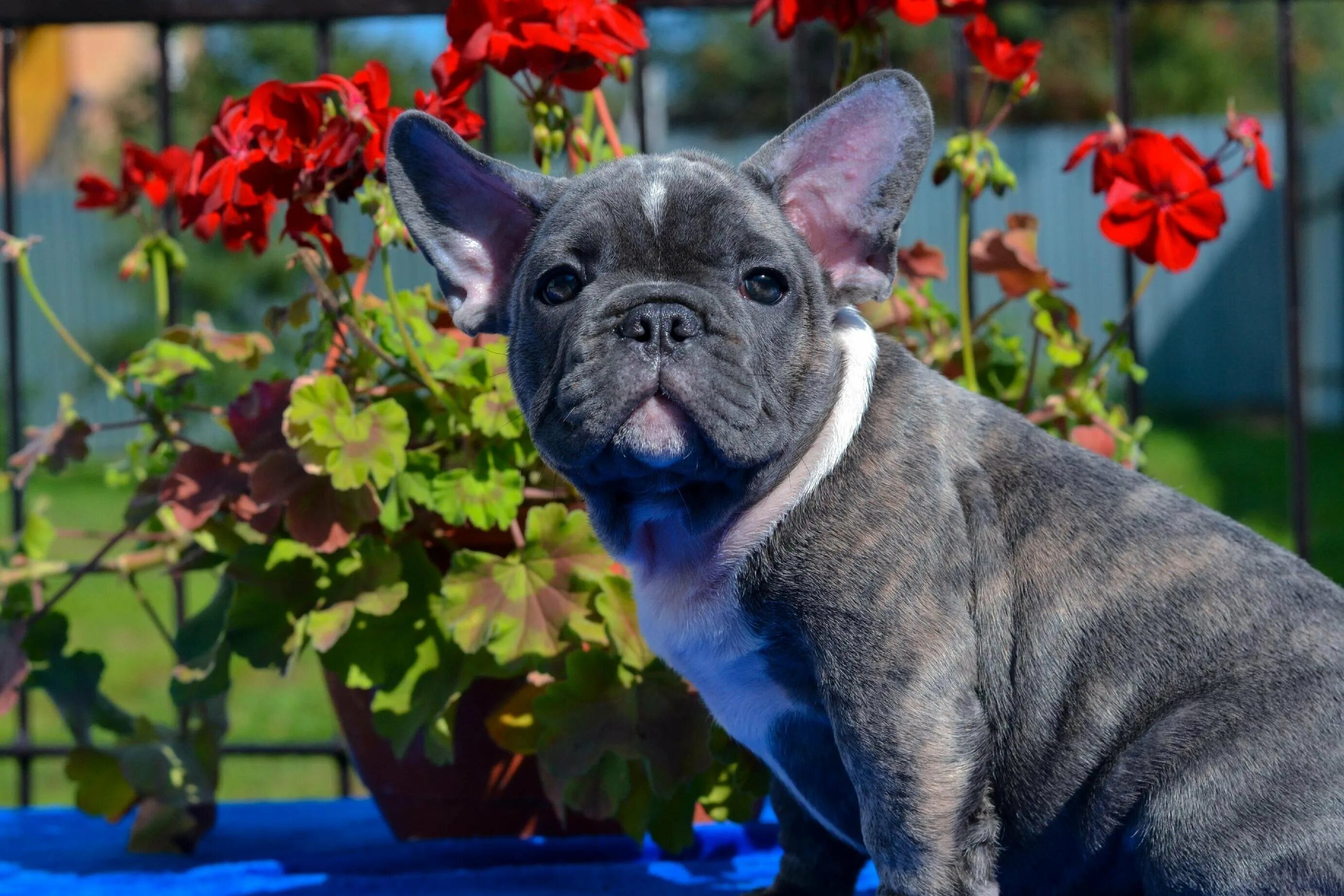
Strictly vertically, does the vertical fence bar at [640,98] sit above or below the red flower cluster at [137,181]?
above

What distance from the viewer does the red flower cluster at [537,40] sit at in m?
2.21

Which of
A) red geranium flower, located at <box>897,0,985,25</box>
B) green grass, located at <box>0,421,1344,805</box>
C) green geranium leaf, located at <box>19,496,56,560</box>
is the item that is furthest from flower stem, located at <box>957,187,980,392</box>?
green geranium leaf, located at <box>19,496,56,560</box>

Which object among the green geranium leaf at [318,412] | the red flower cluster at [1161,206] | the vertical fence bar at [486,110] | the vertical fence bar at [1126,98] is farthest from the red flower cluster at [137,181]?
the vertical fence bar at [1126,98]

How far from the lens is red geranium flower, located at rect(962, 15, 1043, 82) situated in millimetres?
2504

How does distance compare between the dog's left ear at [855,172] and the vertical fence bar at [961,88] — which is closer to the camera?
the dog's left ear at [855,172]

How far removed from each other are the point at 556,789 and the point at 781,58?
58.5ft

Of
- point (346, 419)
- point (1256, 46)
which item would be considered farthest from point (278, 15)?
point (1256, 46)

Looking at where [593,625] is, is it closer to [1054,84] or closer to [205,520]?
[205,520]

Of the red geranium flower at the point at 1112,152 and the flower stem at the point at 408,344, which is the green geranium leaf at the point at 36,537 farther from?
the red geranium flower at the point at 1112,152

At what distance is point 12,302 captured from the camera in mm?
3164

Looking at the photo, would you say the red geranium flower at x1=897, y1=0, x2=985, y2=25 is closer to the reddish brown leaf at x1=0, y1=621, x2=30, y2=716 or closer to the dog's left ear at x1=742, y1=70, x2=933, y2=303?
the dog's left ear at x1=742, y1=70, x2=933, y2=303

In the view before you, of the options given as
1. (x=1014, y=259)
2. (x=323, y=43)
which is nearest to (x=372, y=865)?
(x=1014, y=259)

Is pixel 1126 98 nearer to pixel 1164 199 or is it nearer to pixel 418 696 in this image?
pixel 1164 199

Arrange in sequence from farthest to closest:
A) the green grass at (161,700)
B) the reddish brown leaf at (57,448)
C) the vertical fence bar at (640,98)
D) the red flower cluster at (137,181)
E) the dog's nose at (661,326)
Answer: the green grass at (161,700) < the vertical fence bar at (640,98) < the red flower cluster at (137,181) < the reddish brown leaf at (57,448) < the dog's nose at (661,326)
